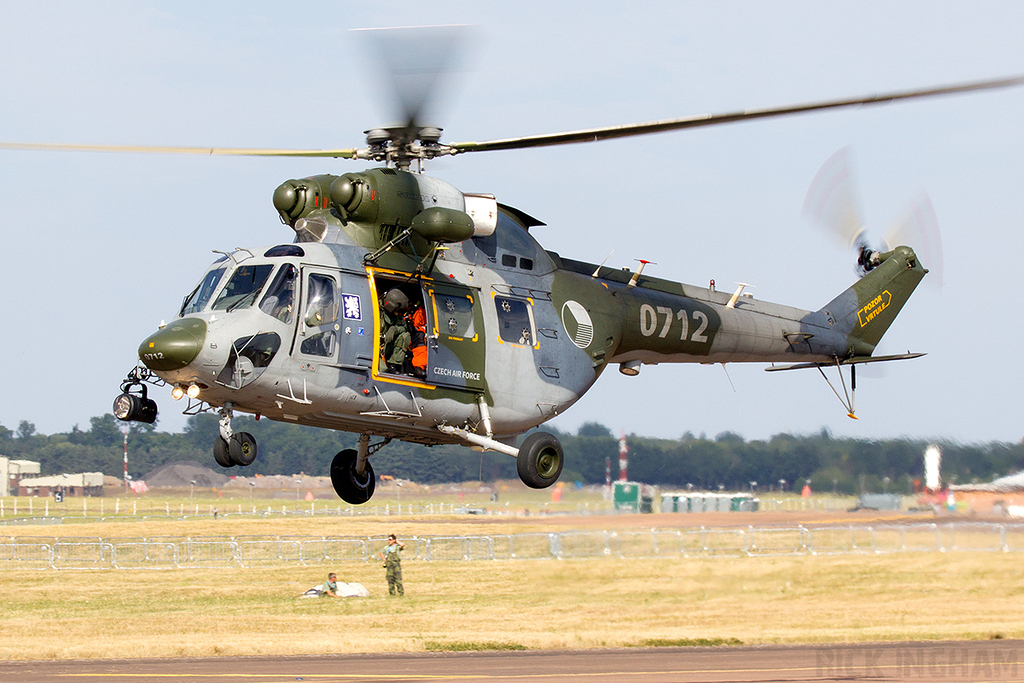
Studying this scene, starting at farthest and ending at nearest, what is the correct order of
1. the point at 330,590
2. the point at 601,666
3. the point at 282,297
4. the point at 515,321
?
the point at 330,590 < the point at 601,666 < the point at 515,321 < the point at 282,297

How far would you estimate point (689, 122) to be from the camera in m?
12.7

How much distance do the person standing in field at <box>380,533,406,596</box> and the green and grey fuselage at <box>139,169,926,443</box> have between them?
50.4ft

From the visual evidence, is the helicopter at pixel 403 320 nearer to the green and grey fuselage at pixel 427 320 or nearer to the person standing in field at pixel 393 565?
the green and grey fuselage at pixel 427 320

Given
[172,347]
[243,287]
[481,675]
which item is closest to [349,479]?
[243,287]

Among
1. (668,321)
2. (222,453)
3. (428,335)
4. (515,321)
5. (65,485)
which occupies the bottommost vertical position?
(65,485)

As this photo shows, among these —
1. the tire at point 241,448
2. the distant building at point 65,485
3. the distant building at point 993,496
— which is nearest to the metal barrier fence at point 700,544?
the distant building at point 993,496

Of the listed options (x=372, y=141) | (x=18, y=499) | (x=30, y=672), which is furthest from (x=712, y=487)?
(x=18, y=499)

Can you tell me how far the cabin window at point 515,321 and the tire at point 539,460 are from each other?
47.2 inches

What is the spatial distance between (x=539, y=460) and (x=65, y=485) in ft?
242

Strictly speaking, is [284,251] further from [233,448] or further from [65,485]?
[65,485]

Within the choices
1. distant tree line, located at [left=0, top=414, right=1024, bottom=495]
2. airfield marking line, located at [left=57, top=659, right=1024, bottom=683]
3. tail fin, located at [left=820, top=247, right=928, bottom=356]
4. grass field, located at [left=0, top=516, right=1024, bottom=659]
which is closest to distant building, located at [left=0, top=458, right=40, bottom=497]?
distant tree line, located at [left=0, top=414, right=1024, bottom=495]

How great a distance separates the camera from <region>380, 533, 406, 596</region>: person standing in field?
31203 mm

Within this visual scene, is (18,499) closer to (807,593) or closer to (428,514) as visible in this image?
(428,514)

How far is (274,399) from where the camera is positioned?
12945 millimetres
